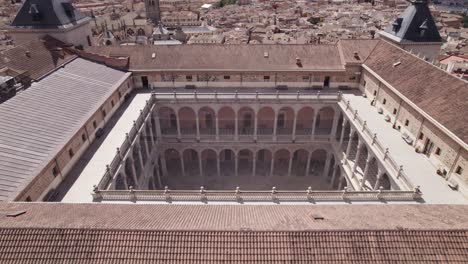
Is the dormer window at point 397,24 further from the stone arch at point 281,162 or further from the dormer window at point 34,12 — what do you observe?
the dormer window at point 34,12

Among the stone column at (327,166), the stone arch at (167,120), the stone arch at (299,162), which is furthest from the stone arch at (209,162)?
the stone column at (327,166)

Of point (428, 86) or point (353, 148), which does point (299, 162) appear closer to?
point (353, 148)

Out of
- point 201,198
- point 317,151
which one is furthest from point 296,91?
point 201,198

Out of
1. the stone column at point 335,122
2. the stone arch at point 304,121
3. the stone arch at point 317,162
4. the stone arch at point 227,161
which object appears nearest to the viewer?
the stone column at point 335,122

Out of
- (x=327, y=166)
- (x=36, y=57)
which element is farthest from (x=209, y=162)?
(x=36, y=57)

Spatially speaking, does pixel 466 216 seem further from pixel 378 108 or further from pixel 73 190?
pixel 73 190
